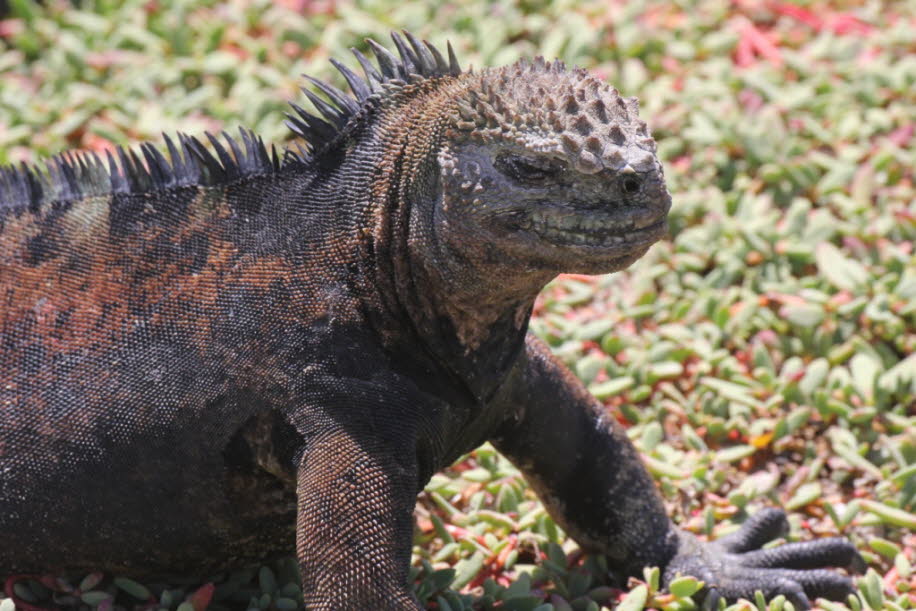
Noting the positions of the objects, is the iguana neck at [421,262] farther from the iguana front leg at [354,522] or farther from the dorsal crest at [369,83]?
the iguana front leg at [354,522]

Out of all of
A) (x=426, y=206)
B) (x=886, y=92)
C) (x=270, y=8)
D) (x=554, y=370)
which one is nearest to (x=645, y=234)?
(x=426, y=206)

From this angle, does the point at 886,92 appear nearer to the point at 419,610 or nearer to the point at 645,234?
the point at 645,234

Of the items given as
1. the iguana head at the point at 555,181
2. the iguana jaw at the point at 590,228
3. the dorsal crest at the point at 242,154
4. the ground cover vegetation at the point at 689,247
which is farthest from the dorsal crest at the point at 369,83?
the ground cover vegetation at the point at 689,247

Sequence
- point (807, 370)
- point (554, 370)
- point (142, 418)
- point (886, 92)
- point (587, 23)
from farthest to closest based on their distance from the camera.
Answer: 1. point (587, 23)
2. point (886, 92)
3. point (807, 370)
4. point (554, 370)
5. point (142, 418)

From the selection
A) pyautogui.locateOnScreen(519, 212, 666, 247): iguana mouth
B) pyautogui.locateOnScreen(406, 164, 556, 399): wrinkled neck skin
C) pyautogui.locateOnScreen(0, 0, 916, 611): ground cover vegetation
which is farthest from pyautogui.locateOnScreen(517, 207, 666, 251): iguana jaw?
pyautogui.locateOnScreen(0, 0, 916, 611): ground cover vegetation

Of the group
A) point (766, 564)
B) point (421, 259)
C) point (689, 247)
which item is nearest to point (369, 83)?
point (421, 259)

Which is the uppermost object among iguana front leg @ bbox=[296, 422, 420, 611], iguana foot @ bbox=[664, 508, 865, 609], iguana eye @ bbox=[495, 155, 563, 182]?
iguana eye @ bbox=[495, 155, 563, 182]

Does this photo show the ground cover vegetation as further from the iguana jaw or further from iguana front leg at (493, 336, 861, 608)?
the iguana jaw
